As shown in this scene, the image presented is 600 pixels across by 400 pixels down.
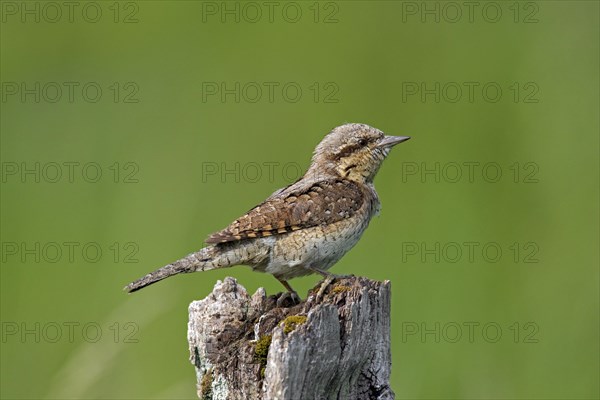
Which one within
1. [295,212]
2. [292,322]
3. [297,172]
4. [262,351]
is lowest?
[262,351]

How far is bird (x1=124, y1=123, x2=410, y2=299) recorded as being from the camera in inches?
219

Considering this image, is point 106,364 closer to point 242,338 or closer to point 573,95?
point 242,338

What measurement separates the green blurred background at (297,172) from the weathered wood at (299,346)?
1970 millimetres

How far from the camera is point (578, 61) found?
9719 millimetres

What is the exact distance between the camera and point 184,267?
216 inches

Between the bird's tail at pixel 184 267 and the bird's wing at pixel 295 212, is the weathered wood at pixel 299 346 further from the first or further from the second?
the bird's wing at pixel 295 212

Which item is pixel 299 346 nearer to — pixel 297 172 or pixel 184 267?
pixel 184 267

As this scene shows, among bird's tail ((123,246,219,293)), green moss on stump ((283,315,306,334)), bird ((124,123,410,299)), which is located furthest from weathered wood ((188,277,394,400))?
bird ((124,123,410,299))

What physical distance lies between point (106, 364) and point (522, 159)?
439 cm

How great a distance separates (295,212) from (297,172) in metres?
3.48

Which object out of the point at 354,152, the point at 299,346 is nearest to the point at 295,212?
the point at 354,152

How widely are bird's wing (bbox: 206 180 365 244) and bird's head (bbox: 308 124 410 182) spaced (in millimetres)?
424

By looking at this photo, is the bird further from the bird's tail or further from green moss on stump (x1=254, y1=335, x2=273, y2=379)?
green moss on stump (x1=254, y1=335, x2=273, y2=379)

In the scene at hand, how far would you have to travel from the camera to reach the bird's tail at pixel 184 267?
209 inches
